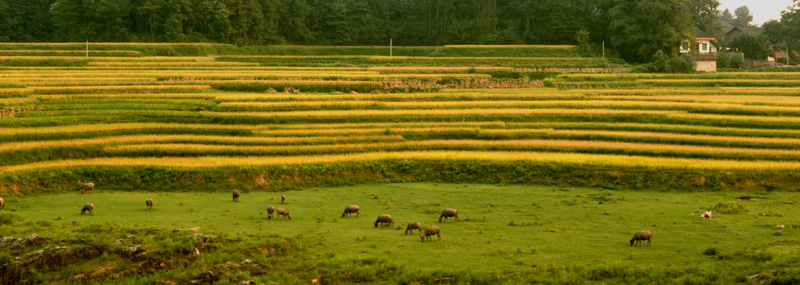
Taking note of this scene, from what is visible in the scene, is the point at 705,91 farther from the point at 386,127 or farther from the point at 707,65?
the point at 386,127

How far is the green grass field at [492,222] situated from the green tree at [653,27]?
1409 inches

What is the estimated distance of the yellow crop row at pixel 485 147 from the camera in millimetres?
27391

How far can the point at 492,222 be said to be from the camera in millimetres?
19391

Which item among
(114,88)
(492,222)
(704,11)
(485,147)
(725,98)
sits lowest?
(492,222)

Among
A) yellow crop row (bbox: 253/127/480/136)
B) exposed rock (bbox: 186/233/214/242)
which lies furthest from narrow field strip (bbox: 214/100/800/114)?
exposed rock (bbox: 186/233/214/242)

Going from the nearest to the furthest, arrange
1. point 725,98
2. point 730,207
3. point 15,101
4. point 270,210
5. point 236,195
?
1. point 270,210
2. point 730,207
3. point 236,195
4. point 15,101
5. point 725,98

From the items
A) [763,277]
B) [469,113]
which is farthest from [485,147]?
[763,277]

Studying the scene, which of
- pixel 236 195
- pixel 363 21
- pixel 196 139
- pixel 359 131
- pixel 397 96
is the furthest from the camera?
pixel 363 21

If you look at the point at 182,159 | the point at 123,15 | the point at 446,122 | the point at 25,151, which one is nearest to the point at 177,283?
the point at 182,159

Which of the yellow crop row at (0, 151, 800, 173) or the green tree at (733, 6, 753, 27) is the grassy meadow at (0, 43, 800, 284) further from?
the green tree at (733, 6, 753, 27)

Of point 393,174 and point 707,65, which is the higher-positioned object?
point 707,65

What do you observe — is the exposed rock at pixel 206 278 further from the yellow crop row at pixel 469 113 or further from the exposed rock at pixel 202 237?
the yellow crop row at pixel 469 113

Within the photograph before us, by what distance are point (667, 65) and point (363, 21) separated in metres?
36.2

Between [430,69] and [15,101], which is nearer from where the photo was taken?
[15,101]
